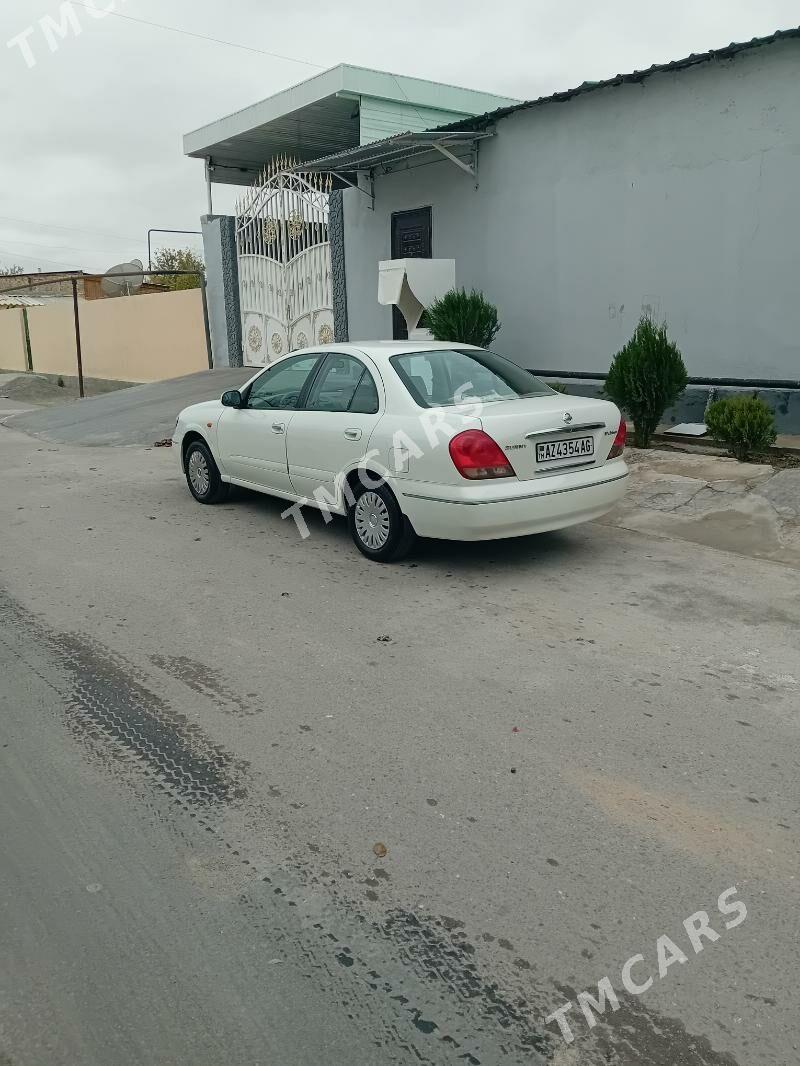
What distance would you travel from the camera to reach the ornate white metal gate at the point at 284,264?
16.3 m

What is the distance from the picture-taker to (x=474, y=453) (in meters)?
5.86

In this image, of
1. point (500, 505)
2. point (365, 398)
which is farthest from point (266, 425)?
point (500, 505)

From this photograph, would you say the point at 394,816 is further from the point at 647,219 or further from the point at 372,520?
the point at 647,219

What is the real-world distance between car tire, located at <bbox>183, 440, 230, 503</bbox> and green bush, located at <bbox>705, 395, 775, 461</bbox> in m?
4.74

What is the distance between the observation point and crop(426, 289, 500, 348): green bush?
12.0m

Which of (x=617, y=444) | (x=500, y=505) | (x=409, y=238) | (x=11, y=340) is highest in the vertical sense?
(x=409, y=238)

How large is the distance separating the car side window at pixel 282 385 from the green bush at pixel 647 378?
3.76 meters

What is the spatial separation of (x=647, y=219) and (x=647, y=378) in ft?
8.60

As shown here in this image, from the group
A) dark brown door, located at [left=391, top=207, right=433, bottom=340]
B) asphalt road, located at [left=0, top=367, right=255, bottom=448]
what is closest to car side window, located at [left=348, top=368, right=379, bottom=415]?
asphalt road, located at [left=0, top=367, right=255, bottom=448]

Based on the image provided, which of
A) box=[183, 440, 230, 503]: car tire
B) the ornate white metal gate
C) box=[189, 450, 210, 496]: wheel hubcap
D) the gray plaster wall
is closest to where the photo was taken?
box=[183, 440, 230, 503]: car tire

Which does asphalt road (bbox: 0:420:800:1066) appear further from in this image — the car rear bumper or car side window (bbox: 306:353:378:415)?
car side window (bbox: 306:353:378:415)

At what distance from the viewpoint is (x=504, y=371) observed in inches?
275

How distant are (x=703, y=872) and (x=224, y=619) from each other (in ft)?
10.5

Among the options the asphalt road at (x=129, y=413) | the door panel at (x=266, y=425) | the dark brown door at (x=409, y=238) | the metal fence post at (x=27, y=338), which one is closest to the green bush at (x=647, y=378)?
the door panel at (x=266, y=425)
